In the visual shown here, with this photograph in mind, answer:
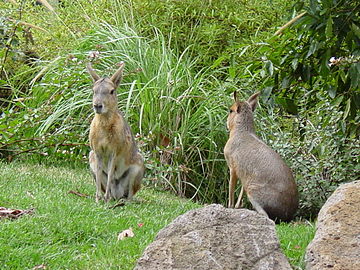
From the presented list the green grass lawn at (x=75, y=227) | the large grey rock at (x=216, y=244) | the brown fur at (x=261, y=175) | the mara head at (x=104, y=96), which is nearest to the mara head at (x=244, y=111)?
the brown fur at (x=261, y=175)

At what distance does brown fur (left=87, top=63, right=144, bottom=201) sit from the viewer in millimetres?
7316

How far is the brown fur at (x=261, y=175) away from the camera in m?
7.37

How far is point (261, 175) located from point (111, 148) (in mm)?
1601

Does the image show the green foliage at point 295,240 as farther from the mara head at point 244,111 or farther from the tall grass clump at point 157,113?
the tall grass clump at point 157,113

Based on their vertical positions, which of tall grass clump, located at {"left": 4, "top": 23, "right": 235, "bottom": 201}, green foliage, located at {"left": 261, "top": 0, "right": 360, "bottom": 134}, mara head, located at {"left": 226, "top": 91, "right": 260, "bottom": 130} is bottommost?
tall grass clump, located at {"left": 4, "top": 23, "right": 235, "bottom": 201}

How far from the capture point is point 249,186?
24.6 feet

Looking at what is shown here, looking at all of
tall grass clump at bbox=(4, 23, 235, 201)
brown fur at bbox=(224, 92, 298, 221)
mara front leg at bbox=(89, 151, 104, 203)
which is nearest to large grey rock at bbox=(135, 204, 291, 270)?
brown fur at bbox=(224, 92, 298, 221)

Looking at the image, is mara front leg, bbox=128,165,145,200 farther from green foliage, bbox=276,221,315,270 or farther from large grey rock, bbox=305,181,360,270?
large grey rock, bbox=305,181,360,270

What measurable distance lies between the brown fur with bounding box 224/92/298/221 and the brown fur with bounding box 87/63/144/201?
3.48 feet

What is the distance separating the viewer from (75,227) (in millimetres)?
5742

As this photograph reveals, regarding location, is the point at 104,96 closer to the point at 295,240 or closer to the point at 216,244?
the point at 295,240

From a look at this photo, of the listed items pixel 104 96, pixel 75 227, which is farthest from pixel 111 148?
pixel 75 227

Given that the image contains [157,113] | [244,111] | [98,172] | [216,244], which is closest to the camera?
[216,244]

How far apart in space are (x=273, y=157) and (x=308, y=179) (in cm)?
159
